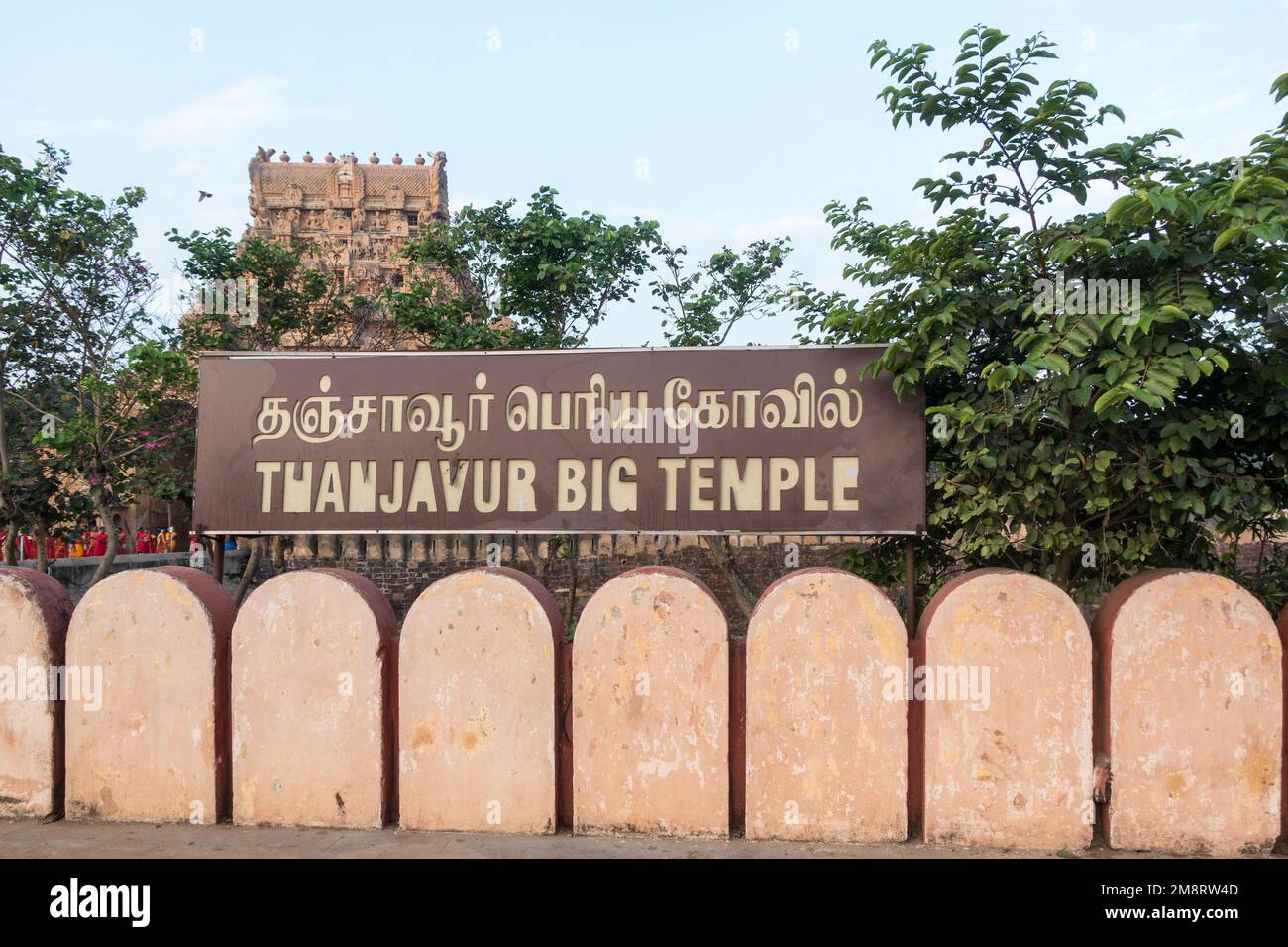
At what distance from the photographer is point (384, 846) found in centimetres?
451

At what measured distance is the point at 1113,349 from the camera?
4.61 m

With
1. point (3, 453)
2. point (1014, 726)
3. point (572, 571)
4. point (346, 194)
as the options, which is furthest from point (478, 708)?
point (346, 194)

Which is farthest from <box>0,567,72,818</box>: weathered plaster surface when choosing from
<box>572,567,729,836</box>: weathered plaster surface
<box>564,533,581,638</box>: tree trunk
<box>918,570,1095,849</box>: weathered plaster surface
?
<box>918,570,1095,849</box>: weathered plaster surface

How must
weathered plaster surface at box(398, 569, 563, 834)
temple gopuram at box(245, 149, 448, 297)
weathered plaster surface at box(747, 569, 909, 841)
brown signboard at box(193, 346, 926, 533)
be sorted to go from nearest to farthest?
weathered plaster surface at box(747, 569, 909, 841) < weathered plaster surface at box(398, 569, 563, 834) < brown signboard at box(193, 346, 926, 533) < temple gopuram at box(245, 149, 448, 297)

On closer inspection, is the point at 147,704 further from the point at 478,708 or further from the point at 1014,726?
the point at 1014,726

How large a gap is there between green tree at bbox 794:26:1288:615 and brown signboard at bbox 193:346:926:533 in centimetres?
37

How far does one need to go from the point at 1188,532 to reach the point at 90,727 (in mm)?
6069

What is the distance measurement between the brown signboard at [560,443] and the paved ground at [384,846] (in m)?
1.65

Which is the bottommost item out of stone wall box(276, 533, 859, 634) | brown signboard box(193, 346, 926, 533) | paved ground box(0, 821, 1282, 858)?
paved ground box(0, 821, 1282, 858)

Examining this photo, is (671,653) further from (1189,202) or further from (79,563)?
(79,563)

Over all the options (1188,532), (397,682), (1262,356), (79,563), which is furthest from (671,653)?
(79,563)

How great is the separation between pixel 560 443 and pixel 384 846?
7.55 ft

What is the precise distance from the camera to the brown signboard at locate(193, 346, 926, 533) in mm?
5223

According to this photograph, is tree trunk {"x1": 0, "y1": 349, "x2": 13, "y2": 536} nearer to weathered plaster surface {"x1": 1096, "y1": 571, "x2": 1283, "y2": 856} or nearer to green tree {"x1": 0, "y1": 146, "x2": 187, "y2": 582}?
green tree {"x1": 0, "y1": 146, "x2": 187, "y2": 582}
